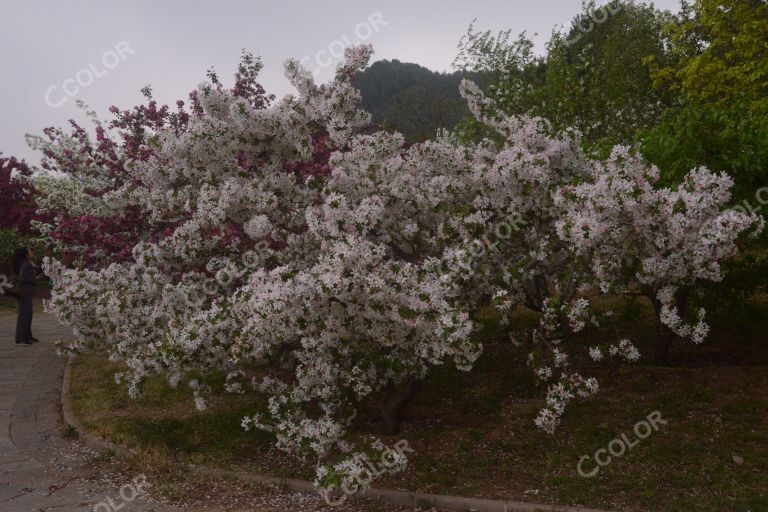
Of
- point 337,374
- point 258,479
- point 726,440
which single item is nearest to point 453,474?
point 337,374

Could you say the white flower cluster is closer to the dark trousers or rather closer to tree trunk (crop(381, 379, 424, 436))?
tree trunk (crop(381, 379, 424, 436))

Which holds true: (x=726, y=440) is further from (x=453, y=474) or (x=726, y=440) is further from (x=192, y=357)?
(x=192, y=357)

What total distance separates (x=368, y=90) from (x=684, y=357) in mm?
66701

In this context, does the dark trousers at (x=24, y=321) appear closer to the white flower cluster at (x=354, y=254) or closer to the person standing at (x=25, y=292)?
the person standing at (x=25, y=292)

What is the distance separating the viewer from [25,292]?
1435cm

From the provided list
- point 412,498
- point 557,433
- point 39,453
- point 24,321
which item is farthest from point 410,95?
point 412,498

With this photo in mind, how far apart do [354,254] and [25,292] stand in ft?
38.7

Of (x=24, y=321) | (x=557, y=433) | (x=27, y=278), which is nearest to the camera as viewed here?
(x=557, y=433)

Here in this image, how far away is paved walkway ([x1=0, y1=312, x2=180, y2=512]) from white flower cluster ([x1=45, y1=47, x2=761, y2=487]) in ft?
4.73

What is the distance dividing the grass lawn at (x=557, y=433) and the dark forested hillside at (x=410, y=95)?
32.0 meters

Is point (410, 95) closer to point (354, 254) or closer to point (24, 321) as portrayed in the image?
point (24, 321)

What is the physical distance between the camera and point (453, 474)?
23.4ft

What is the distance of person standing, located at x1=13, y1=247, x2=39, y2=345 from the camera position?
561 inches

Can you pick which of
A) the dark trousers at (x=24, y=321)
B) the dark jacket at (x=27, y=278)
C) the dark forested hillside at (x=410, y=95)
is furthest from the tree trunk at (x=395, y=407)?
the dark forested hillside at (x=410, y=95)
